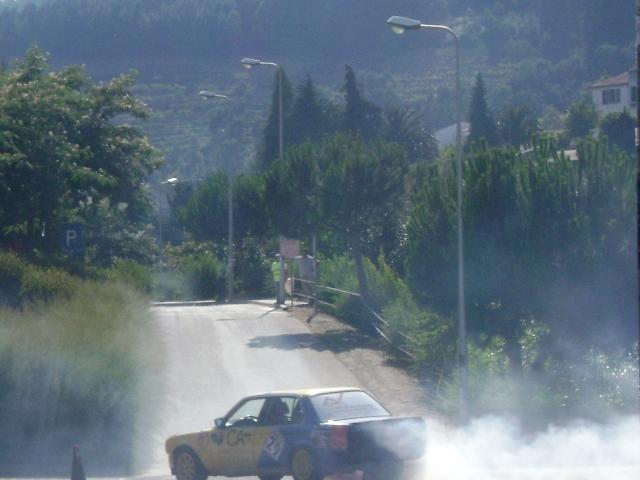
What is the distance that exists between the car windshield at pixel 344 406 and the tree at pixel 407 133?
64.9 meters

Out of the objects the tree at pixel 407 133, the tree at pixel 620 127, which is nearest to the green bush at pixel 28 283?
the tree at pixel 620 127

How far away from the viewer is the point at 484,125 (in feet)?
292

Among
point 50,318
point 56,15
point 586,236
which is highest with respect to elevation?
point 56,15

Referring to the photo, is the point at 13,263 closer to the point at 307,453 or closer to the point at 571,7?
the point at 307,453

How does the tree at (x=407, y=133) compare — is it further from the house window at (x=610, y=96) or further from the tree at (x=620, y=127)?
the house window at (x=610, y=96)

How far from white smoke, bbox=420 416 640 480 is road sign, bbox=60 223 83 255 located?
32.7 feet

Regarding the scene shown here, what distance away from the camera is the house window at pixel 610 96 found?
91438 millimetres

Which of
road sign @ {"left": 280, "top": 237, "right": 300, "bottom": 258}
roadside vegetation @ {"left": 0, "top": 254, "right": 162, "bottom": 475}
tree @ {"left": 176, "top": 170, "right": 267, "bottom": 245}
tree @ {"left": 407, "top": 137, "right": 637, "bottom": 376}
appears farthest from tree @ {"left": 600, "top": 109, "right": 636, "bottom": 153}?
roadside vegetation @ {"left": 0, "top": 254, "right": 162, "bottom": 475}

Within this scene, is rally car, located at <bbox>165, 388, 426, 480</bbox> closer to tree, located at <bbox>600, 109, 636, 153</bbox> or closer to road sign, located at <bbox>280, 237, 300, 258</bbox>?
road sign, located at <bbox>280, 237, 300, 258</bbox>

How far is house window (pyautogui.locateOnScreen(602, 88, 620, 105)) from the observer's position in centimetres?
9144

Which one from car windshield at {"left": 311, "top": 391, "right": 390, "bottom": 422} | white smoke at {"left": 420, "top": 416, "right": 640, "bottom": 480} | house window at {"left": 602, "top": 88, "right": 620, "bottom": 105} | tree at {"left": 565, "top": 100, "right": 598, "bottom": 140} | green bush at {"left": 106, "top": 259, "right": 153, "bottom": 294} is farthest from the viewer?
house window at {"left": 602, "top": 88, "right": 620, "bottom": 105}

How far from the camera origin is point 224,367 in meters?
25.8

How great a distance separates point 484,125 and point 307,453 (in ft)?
255

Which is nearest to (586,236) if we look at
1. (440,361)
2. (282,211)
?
(440,361)
